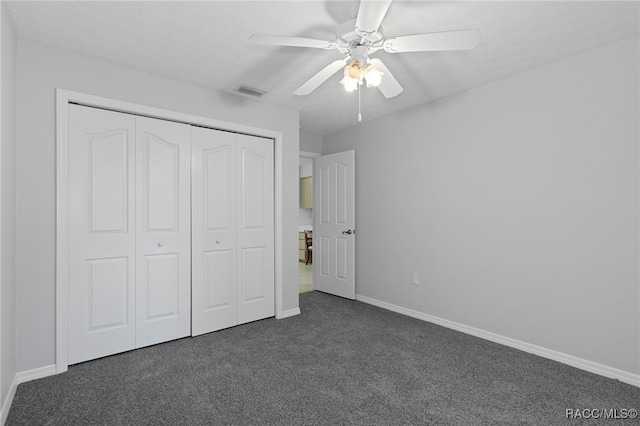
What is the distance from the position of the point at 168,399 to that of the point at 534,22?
328 centimetres

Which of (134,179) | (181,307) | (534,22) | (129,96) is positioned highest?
(534,22)


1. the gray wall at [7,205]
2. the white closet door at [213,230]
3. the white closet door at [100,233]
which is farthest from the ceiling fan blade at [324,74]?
the gray wall at [7,205]

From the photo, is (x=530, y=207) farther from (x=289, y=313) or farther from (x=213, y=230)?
(x=213, y=230)

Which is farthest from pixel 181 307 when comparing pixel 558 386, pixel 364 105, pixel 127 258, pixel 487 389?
pixel 558 386

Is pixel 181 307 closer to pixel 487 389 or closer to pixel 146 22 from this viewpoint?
pixel 146 22

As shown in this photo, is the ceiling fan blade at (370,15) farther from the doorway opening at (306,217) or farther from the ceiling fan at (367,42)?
the doorway opening at (306,217)

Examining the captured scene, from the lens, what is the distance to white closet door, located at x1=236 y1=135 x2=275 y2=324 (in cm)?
347

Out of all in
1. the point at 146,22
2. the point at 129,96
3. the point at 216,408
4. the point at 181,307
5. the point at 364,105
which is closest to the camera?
the point at 216,408

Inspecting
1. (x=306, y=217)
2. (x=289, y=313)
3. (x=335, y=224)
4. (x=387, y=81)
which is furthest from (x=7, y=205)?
(x=306, y=217)

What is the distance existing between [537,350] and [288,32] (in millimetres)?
3109

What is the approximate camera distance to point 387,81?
2.23 m

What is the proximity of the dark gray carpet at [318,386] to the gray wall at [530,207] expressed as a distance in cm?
38

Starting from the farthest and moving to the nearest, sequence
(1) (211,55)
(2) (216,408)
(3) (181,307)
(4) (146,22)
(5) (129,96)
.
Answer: (3) (181,307) < (5) (129,96) < (1) (211,55) < (4) (146,22) < (2) (216,408)

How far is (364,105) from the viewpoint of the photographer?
371cm
